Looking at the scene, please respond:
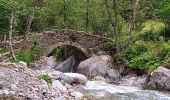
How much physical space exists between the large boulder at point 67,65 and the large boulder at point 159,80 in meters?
14.4

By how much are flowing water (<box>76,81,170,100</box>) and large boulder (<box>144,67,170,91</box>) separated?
809 millimetres

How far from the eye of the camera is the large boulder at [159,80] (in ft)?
86.8

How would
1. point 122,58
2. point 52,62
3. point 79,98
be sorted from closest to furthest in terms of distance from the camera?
point 79,98, point 122,58, point 52,62

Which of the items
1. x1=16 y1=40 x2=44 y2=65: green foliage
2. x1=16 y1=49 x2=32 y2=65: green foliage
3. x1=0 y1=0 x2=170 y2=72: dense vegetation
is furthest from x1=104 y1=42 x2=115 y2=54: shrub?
x1=16 y1=49 x2=32 y2=65: green foliage

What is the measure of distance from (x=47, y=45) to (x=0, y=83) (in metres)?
18.5

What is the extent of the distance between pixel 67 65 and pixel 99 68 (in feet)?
25.5

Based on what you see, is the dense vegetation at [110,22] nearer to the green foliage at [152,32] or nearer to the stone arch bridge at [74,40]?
the green foliage at [152,32]

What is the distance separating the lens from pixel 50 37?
1427 inches

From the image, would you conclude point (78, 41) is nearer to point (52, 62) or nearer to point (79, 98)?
point (52, 62)

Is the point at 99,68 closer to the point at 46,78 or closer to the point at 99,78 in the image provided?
the point at 99,78

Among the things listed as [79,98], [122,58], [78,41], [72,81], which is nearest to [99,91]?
[72,81]

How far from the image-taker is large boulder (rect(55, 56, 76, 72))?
4102 centimetres

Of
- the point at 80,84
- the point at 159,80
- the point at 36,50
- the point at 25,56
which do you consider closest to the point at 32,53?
the point at 36,50

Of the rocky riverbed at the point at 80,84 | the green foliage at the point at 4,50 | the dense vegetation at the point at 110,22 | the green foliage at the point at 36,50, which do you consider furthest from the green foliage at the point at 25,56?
the green foliage at the point at 4,50
